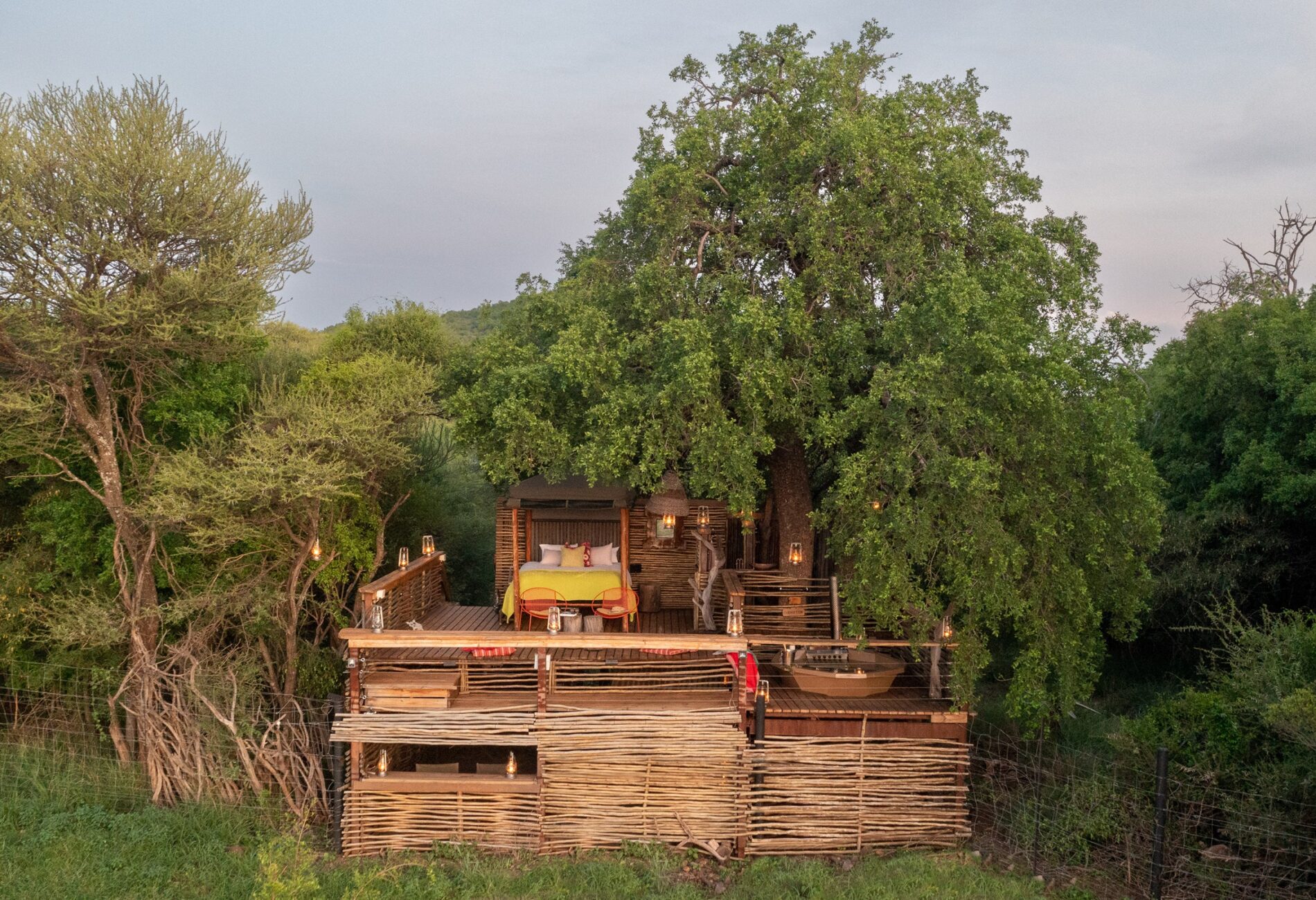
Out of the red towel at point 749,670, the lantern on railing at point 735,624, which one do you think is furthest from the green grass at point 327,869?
the lantern on railing at point 735,624

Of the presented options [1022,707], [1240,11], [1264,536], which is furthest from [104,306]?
[1264,536]

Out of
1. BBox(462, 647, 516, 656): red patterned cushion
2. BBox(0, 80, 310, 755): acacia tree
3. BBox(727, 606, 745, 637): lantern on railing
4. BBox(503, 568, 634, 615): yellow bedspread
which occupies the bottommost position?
BBox(462, 647, 516, 656): red patterned cushion

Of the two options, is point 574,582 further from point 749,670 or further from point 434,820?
point 434,820

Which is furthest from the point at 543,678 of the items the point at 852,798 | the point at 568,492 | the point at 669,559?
the point at 669,559

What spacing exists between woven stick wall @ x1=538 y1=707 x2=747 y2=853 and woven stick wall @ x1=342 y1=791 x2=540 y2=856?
11.5 inches

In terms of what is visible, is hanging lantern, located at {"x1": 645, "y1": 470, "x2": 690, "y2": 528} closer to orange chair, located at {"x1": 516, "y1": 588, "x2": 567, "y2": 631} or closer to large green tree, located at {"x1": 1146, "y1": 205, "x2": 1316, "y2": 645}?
orange chair, located at {"x1": 516, "y1": 588, "x2": 567, "y2": 631}

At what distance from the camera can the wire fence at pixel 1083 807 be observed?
784cm

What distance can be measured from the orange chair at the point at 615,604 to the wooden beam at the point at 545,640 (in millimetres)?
1479

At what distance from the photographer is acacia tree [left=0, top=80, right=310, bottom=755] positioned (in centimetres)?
935

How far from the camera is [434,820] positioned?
372 inches

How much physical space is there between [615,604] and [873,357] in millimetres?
4675

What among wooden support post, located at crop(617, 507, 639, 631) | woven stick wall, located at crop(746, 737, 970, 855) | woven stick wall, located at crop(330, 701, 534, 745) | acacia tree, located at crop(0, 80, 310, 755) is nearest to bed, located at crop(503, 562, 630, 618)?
wooden support post, located at crop(617, 507, 639, 631)

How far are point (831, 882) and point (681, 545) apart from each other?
5.89 meters

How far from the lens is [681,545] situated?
13148mm
